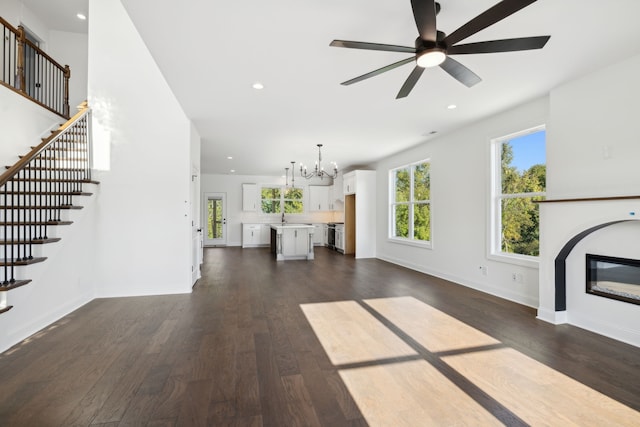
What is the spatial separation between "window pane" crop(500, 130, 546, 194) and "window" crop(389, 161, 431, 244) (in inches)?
67.3

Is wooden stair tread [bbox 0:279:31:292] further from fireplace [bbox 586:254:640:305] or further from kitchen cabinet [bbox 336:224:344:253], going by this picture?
kitchen cabinet [bbox 336:224:344:253]

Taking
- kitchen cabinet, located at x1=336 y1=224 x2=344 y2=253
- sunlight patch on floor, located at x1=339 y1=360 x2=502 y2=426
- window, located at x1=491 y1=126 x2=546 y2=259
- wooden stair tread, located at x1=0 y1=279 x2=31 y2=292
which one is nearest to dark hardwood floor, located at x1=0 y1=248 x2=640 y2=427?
sunlight patch on floor, located at x1=339 y1=360 x2=502 y2=426

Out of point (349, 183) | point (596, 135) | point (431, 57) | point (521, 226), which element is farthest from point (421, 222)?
point (431, 57)

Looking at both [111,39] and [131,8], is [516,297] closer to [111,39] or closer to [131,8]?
[131,8]

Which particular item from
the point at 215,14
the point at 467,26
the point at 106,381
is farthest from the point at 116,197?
the point at 467,26

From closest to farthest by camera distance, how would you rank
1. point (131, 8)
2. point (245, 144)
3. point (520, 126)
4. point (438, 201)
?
point (131, 8), point (520, 126), point (438, 201), point (245, 144)

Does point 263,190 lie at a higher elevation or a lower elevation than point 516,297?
higher

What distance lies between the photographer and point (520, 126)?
13.4ft

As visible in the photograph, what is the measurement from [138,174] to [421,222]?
17.2 feet

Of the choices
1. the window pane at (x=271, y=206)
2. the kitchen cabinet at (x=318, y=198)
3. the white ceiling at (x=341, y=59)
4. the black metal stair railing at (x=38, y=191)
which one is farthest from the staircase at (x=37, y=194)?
the kitchen cabinet at (x=318, y=198)

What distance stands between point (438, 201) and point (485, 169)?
1.20m

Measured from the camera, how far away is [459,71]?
7.90ft

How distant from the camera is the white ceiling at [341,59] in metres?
2.18

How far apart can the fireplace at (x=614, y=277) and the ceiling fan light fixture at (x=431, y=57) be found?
2604 millimetres
